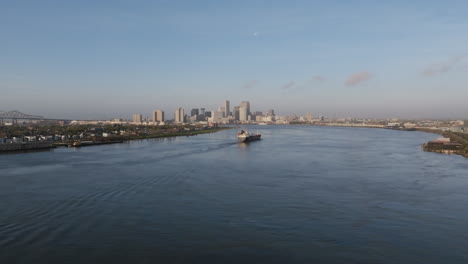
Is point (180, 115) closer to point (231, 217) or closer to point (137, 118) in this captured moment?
point (137, 118)

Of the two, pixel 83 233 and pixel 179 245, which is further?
pixel 83 233

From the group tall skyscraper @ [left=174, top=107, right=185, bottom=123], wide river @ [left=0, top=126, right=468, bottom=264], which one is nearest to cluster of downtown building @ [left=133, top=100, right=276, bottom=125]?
tall skyscraper @ [left=174, top=107, right=185, bottom=123]

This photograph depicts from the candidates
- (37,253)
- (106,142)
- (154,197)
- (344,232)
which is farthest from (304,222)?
(106,142)

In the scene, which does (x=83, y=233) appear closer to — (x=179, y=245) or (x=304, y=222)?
(x=179, y=245)

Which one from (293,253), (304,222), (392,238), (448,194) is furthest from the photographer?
(448,194)

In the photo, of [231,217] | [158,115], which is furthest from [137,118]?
[231,217]

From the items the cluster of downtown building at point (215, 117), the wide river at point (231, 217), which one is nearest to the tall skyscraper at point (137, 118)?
the cluster of downtown building at point (215, 117)

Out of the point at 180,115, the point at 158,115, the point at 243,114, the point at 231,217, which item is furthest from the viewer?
the point at 243,114

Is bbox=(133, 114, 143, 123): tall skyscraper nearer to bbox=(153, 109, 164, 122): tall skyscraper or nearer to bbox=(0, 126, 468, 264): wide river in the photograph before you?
bbox=(153, 109, 164, 122): tall skyscraper
